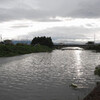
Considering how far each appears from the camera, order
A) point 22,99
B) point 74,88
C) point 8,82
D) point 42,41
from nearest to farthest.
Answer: point 22,99
point 74,88
point 8,82
point 42,41

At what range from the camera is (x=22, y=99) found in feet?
69.3

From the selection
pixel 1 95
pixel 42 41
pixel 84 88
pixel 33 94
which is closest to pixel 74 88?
pixel 84 88

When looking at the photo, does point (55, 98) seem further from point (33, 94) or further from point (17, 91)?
point (17, 91)

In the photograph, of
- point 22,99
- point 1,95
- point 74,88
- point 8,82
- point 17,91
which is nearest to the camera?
point 22,99

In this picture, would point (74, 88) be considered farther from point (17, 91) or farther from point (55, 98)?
point (17, 91)

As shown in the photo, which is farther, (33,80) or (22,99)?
(33,80)

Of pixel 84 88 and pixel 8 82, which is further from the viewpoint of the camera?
pixel 8 82

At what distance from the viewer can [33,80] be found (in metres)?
31.1

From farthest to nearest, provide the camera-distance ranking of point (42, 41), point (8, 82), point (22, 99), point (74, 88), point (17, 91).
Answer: point (42, 41)
point (8, 82)
point (74, 88)
point (17, 91)
point (22, 99)

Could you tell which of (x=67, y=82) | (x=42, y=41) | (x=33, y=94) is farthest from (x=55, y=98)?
(x=42, y=41)

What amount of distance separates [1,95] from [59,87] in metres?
7.97

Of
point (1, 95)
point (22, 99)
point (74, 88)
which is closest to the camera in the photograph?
point (22, 99)

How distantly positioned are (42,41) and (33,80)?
158001 millimetres

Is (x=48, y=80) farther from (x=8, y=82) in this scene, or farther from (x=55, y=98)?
(x=55, y=98)
